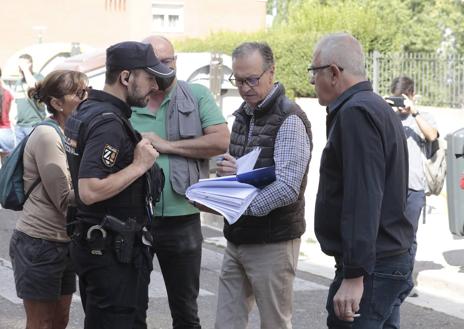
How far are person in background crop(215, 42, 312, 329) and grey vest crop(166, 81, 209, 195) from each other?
1.47 feet

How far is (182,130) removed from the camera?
5.19m

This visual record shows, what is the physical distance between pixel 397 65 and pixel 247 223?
45.4 ft

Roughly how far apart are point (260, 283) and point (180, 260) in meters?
0.61

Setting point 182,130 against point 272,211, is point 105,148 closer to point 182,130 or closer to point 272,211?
point 272,211

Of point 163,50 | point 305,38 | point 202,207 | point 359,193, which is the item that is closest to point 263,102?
point 202,207

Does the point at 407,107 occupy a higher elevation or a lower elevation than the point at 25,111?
higher

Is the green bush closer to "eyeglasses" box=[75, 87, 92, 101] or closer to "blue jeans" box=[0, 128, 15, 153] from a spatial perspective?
"blue jeans" box=[0, 128, 15, 153]

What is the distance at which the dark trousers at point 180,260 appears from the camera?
5.08 m

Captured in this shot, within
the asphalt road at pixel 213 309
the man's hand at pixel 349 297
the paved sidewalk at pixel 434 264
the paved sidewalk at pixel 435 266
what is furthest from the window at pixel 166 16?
the man's hand at pixel 349 297

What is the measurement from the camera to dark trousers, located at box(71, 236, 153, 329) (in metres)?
3.98

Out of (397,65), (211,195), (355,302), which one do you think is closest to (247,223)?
(211,195)

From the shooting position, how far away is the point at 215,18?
48750 millimetres

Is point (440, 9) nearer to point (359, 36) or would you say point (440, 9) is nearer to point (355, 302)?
point (359, 36)

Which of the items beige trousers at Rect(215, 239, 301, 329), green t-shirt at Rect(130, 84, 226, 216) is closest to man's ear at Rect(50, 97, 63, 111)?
green t-shirt at Rect(130, 84, 226, 216)
